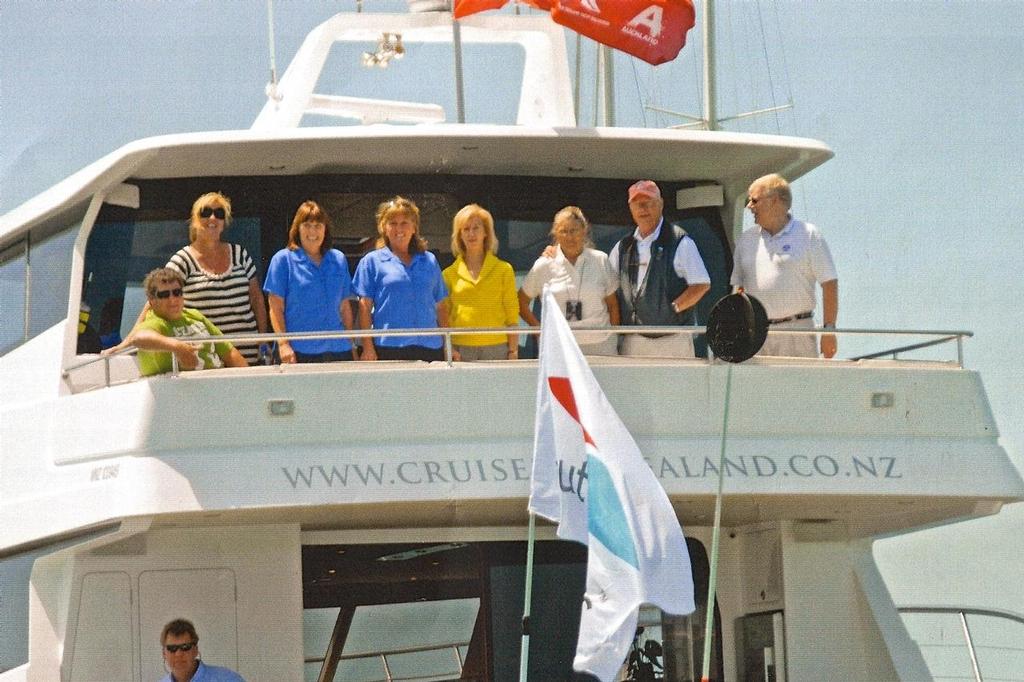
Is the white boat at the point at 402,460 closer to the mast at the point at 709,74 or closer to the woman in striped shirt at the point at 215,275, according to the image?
the woman in striped shirt at the point at 215,275

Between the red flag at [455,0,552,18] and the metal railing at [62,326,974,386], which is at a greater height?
the red flag at [455,0,552,18]

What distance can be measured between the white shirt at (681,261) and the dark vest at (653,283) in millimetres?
20

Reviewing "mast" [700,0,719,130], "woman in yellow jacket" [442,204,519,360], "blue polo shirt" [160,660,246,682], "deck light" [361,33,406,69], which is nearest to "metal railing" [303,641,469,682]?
"blue polo shirt" [160,660,246,682]

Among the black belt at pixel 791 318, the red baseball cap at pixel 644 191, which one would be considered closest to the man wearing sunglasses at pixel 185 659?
the red baseball cap at pixel 644 191

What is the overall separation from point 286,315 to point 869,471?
3465 mm

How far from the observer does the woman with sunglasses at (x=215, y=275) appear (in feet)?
34.3

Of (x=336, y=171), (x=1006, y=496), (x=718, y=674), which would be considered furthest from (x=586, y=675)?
(x=336, y=171)

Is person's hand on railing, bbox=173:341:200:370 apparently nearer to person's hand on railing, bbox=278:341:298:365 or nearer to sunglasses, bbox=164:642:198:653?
person's hand on railing, bbox=278:341:298:365

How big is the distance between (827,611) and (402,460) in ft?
10.5

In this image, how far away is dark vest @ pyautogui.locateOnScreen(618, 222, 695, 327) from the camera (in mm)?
10750

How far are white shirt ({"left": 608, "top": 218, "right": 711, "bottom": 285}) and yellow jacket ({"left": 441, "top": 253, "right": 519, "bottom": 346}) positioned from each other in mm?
745

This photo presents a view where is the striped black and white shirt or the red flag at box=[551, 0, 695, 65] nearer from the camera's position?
the striped black and white shirt

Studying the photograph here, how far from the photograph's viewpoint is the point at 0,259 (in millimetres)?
12828

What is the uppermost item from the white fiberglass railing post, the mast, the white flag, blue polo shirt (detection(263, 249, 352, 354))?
the mast
